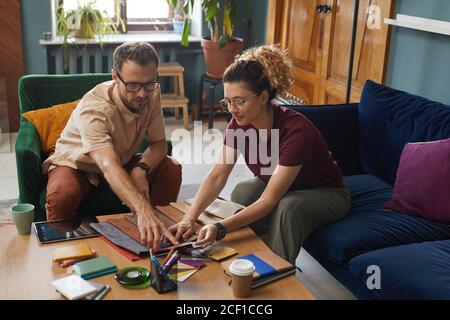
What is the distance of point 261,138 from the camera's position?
7.33 ft

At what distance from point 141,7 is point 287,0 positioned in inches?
54.0

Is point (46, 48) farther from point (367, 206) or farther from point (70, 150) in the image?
point (367, 206)

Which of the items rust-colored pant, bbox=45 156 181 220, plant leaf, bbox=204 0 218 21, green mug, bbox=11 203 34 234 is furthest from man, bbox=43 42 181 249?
plant leaf, bbox=204 0 218 21

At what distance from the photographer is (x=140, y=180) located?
92.0 inches

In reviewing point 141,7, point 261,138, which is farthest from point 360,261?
point 141,7

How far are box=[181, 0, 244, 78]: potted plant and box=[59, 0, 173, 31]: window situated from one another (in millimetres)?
660

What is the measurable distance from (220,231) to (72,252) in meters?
0.48

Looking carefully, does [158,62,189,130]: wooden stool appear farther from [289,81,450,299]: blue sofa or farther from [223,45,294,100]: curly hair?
[223,45,294,100]: curly hair

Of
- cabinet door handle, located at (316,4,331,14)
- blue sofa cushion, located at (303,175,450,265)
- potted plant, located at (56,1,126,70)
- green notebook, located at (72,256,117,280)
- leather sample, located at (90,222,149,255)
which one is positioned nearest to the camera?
green notebook, located at (72,256,117,280)

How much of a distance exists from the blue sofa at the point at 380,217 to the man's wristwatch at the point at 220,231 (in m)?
0.47

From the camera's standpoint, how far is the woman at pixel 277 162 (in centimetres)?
210

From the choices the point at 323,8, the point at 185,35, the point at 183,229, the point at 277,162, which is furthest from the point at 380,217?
the point at 185,35

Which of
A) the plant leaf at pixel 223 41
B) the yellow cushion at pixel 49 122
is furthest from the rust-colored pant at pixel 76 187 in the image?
the plant leaf at pixel 223 41

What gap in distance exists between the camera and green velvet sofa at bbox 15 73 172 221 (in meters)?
2.42
